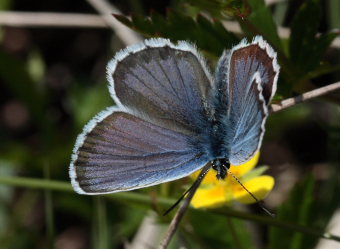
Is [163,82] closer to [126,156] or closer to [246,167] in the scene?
[126,156]

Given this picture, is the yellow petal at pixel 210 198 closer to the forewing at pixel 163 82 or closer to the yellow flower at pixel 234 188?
the yellow flower at pixel 234 188

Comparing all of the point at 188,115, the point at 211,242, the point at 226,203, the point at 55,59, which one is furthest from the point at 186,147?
the point at 55,59

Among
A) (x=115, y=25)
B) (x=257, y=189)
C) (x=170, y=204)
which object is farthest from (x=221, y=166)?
(x=115, y=25)

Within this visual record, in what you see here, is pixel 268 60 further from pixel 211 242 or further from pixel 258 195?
pixel 211 242

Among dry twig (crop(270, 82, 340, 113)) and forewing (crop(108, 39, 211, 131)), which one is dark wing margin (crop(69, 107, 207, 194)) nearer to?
forewing (crop(108, 39, 211, 131))

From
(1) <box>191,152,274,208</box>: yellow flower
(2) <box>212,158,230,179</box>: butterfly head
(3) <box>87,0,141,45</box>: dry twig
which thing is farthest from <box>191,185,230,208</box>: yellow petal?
(3) <box>87,0,141,45</box>: dry twig

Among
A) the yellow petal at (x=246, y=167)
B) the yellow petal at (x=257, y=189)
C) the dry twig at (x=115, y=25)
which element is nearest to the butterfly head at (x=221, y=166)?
the yellow petal at (x=257, y=189)
